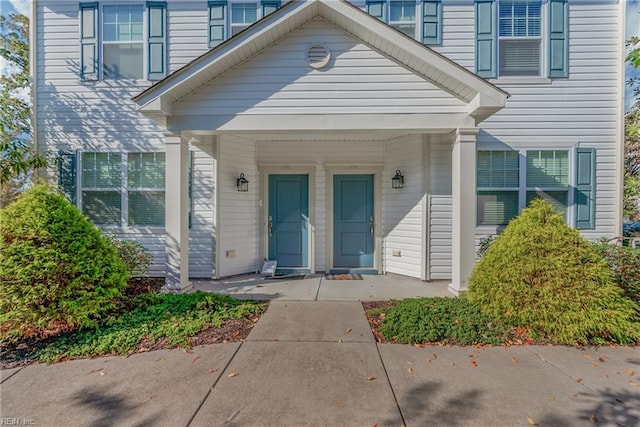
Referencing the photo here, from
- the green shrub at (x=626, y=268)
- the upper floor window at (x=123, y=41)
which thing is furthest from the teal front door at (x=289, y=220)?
the green shrub at (x=626, y=268)

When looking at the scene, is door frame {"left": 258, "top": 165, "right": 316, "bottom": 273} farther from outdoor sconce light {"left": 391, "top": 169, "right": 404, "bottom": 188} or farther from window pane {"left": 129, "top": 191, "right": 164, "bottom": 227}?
window pane {"left": 129, "top": 191, "right": 164, "bottom": 227}

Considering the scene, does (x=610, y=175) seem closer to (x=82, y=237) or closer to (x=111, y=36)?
(x=82, y=237)

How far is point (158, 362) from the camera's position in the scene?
2924 mm

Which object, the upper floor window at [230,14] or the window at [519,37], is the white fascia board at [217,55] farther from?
the window at [519,37]

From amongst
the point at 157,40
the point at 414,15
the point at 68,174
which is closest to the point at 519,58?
the point at 414,15

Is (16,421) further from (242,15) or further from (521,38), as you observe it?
(521,38)

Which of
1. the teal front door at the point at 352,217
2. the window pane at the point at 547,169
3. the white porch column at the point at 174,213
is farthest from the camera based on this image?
the teal front door at the point at 352,217

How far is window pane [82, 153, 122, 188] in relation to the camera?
6121mm

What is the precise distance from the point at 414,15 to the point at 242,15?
3.58 metres

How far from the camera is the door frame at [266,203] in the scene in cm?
645

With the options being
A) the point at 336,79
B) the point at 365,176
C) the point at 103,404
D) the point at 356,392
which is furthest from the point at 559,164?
the point at 103,404

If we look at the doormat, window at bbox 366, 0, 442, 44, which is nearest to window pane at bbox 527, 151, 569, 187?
window at bbox 366, 0, 442, 44

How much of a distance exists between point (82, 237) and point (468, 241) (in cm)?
541

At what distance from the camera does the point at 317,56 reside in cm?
455
